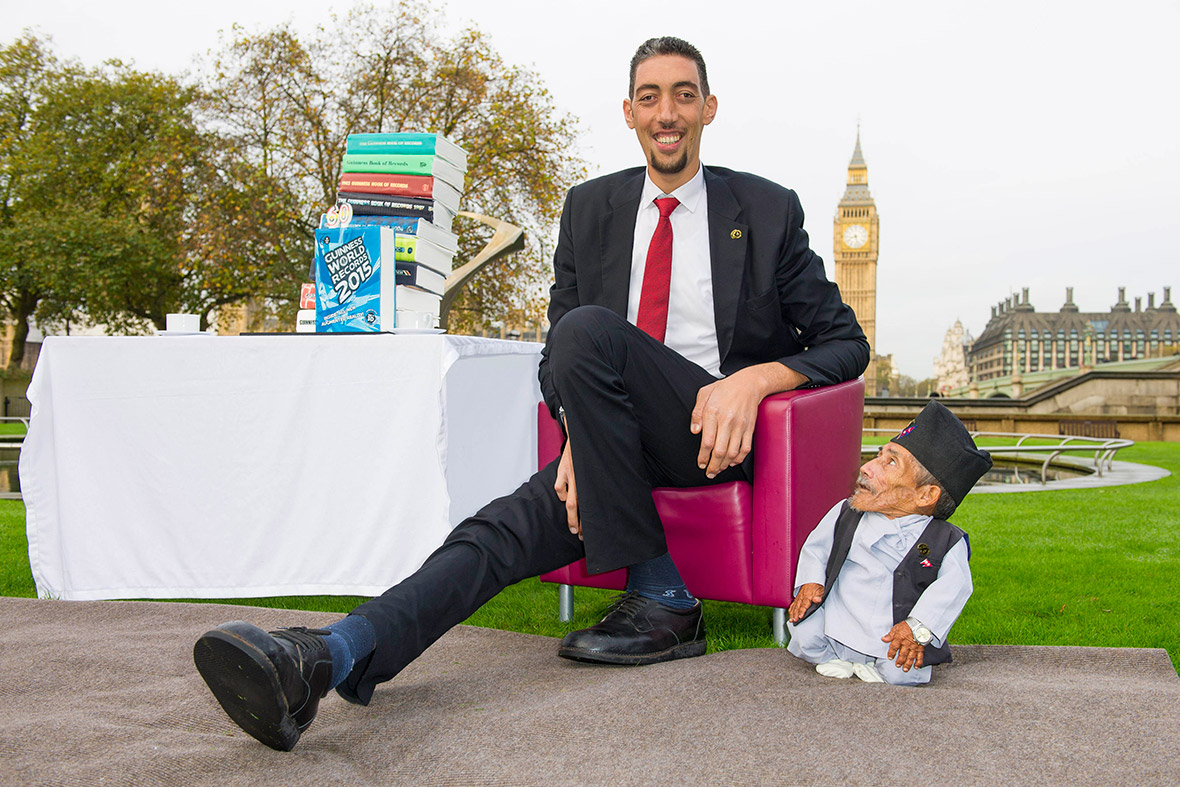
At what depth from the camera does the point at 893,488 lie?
205cm

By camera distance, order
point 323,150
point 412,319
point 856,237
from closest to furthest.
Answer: point 412,319
point 323,150
point 856,237

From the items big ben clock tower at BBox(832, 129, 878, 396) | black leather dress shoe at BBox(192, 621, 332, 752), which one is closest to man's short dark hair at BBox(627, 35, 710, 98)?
black leather dress shoe at BBox(192, 621, 332, 752)

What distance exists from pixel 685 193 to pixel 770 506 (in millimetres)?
928

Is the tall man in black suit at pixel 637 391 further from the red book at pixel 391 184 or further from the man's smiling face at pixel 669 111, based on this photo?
the red book at pixel 391 184

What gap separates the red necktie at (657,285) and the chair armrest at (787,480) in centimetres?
41

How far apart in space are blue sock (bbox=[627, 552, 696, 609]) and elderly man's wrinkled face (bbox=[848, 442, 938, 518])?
470 mm

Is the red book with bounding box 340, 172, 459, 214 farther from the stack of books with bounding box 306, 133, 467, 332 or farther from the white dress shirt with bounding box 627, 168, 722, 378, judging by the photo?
the white dress shirt with bounding box 627, 168, 722, 378

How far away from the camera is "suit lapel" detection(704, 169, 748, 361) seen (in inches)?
93.7

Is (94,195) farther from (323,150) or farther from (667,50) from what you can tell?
(667,50)

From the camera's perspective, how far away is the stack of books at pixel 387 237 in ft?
9.39

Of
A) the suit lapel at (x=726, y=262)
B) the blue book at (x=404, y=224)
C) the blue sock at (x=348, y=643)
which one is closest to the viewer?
the blue sock at (x=348, y=643)

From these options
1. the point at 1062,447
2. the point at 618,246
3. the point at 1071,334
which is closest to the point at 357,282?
the point at 618,246

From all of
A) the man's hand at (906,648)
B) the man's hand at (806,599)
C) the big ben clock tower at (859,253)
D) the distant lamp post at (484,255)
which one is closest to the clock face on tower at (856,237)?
the big ben clock tower at (859,253)

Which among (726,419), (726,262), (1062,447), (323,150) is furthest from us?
(323,150)
